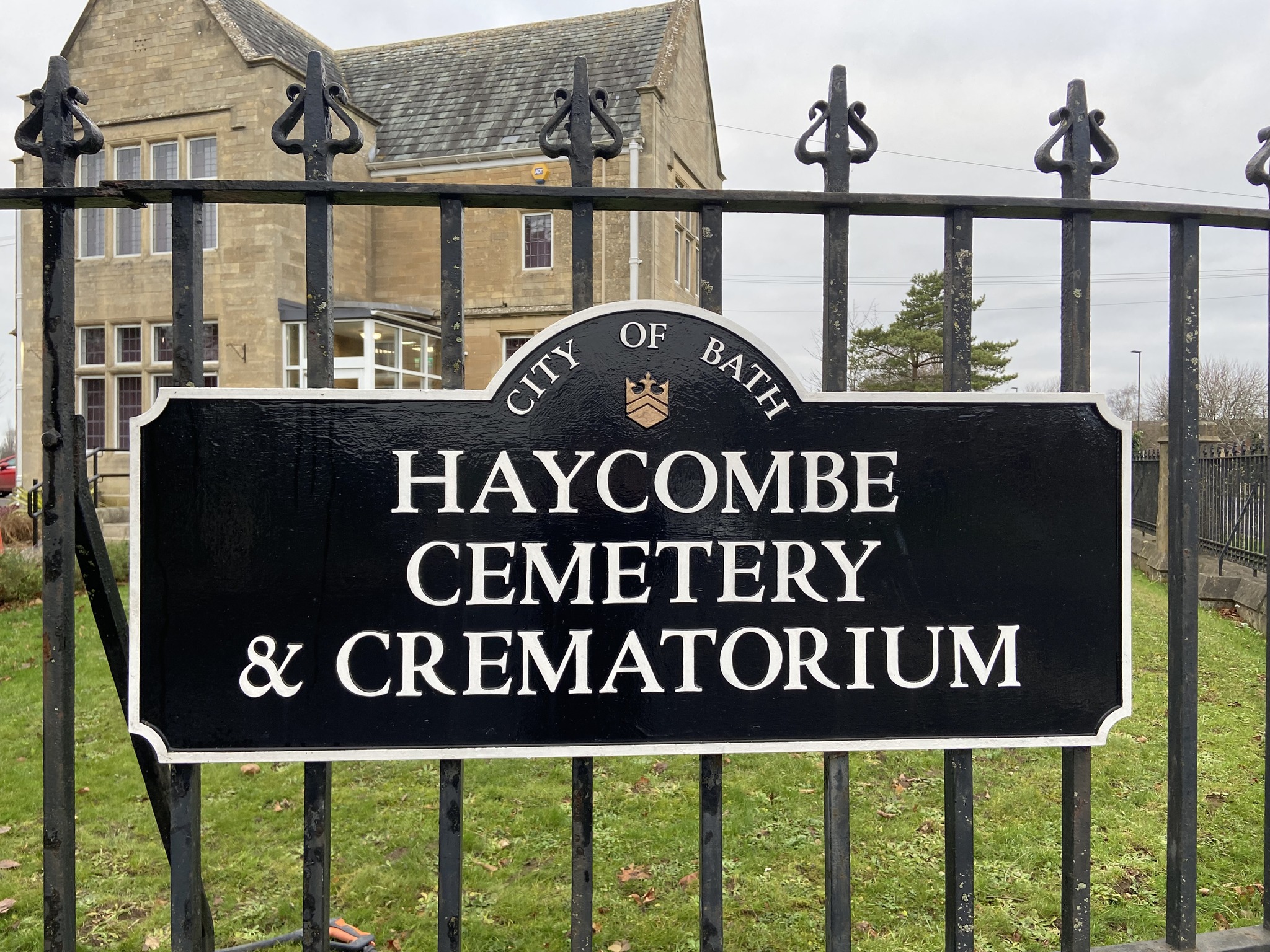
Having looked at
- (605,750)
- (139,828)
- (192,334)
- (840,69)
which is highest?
(840,69)

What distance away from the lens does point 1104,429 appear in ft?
5.97

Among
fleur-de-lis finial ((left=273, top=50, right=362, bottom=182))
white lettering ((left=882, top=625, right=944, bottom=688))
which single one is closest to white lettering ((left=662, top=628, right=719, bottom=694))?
white lettering ((left=882, top=625, right=944, bottom=688))

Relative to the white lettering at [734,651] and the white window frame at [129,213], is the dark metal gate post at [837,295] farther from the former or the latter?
the white window frame at [129,213]

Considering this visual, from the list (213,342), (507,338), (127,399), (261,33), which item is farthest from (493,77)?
(127,399)

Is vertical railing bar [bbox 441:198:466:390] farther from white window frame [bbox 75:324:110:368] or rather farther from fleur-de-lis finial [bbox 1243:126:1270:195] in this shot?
white window frame [bbox 75:324:110:368]

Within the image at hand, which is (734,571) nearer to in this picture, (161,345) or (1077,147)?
(1077,147)

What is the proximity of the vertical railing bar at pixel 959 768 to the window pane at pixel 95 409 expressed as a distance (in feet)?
64.0

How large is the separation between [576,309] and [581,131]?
1.26 feet

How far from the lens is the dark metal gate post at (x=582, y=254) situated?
1688 mm

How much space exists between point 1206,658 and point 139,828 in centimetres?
765

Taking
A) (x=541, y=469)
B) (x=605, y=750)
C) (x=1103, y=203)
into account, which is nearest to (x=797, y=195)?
(x=1103, y=203)

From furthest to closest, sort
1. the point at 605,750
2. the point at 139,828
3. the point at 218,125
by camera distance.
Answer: the point at 218,125 < the point at 139,828 < the point at 605,750

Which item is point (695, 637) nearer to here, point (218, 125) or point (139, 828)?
point (139, 828)

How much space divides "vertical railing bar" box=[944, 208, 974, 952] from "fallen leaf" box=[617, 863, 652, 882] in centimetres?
174
